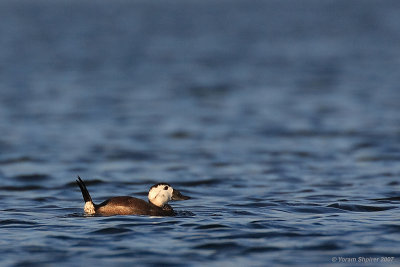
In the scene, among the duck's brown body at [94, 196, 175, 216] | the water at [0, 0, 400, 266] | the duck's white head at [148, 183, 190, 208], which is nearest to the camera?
the water at [0, 0, 400, 266]

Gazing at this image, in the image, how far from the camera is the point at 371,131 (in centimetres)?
2383

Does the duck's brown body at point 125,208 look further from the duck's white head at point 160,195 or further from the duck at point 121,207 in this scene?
the duck's white head at point 160,195

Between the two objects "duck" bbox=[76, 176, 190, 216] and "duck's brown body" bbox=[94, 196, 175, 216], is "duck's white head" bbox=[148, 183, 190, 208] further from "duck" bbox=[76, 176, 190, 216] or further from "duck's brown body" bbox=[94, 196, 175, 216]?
"duck's brown body" bbox=[94, 196, 175, 216]

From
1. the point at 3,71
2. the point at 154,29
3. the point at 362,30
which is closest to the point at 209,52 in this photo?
the point at 3,71

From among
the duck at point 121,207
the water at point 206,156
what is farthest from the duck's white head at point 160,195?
the water at point 206,156

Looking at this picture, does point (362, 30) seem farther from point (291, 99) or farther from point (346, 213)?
point (346, 213)

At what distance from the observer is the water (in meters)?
11.3

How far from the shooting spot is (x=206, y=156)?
2078cm

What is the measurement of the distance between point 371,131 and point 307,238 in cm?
1285

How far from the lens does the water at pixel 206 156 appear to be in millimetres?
11258

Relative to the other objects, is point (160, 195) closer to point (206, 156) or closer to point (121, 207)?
point (121, 207)

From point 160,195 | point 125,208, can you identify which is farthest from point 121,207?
point 160,195

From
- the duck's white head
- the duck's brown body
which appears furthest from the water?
the duck's white head

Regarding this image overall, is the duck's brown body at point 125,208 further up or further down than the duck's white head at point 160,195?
further down
